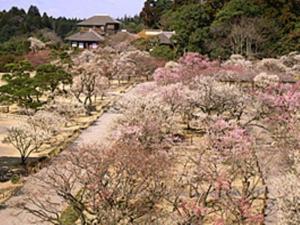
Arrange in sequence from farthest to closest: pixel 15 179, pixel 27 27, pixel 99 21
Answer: pixel 27 27, pixel 99 21, pixel 15 179

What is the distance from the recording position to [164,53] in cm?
4972

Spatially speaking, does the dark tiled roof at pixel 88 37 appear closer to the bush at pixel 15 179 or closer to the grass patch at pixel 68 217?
the bush at pixel 15 179

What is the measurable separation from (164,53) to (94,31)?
2009 cm

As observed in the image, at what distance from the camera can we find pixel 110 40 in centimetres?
6244

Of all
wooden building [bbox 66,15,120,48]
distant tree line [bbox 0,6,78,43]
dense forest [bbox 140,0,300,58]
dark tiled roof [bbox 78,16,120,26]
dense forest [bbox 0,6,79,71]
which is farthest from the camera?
distant tree line [bbox 0,6,78,43]

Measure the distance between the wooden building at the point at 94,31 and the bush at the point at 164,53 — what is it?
569 inches

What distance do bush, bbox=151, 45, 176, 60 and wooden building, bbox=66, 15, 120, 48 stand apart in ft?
47.4

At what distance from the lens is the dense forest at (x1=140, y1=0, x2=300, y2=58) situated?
4615 cm

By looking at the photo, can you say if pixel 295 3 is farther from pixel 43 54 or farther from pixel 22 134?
pixel 22 134

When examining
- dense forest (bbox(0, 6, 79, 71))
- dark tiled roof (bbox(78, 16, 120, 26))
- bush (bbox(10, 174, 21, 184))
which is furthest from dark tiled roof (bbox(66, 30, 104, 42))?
bush (bbox(10, 174, 21, 184))

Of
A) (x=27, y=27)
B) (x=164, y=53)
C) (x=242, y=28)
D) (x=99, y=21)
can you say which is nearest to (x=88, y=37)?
(x=99, y=21)

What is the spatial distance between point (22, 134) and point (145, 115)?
5.12 meters

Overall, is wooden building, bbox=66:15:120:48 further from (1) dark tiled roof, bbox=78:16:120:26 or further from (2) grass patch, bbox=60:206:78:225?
(2) grass patch, bbox=60:206:78:225

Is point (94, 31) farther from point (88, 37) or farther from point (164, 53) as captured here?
point (164, 53)
